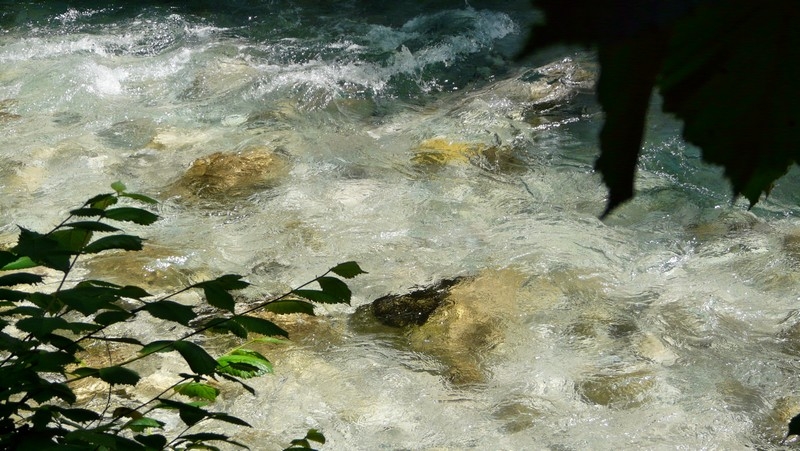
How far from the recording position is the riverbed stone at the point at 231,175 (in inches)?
161

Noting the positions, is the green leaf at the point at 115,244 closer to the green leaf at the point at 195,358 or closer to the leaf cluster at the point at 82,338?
the leaf cluster at the point at 82,338

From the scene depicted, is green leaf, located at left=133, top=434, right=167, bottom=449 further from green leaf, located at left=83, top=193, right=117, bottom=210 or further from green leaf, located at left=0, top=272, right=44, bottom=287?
green leaf, located at left=83, top=193, right=117, bottom=210

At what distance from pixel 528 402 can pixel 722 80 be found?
2.60 m

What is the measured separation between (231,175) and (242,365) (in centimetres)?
278

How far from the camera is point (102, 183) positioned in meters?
4.14

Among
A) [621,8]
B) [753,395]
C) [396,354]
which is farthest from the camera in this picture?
[396,354]

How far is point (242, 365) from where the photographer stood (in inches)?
59.7

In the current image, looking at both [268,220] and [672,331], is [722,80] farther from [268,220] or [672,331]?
[268,220]

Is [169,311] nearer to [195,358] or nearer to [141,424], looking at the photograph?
[195,358]

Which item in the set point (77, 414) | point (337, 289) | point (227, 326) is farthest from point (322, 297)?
point (77, 414)

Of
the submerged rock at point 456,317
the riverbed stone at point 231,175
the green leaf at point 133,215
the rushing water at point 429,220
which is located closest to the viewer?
the green leaf at point 133,215

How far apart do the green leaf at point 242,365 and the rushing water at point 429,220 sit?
941 mm

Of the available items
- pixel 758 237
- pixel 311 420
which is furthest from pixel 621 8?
pixel 758 237

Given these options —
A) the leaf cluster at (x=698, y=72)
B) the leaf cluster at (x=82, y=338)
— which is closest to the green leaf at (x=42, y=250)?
the leaf cluster at (x=82, y=338)
